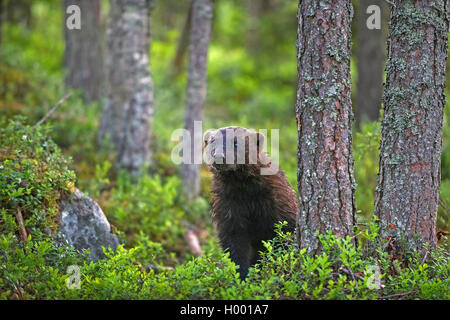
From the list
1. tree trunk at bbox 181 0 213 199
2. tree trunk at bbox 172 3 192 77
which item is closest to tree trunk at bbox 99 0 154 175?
tree trunk at bbox 181 0 213 199

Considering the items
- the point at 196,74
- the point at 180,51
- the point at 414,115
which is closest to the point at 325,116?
the point at 414,115

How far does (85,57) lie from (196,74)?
4.02 meters

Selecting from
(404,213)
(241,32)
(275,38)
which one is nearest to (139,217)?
(404,213)

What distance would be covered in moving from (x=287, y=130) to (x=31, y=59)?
7.47m

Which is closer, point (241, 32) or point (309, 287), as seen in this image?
point (309, 287)

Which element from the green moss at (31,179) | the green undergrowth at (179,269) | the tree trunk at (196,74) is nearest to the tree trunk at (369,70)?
the tree trunk at (196,74)

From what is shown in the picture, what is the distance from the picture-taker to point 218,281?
4418 mm

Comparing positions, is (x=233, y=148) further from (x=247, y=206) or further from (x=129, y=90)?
(x=129, y=90)

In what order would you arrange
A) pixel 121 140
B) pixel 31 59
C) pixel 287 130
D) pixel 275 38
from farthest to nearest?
pixel 275 38
pixel 287 130
pixel 31 59
pixel 121 140

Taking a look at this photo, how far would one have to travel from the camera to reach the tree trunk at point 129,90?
8977 millimetres

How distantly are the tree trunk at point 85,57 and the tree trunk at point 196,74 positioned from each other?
11.7ft

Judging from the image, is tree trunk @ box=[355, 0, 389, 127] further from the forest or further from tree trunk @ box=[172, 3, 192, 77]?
tree trunk @ box=[172, 3, 192, 77]

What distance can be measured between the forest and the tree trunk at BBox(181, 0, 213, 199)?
27 millimetres
